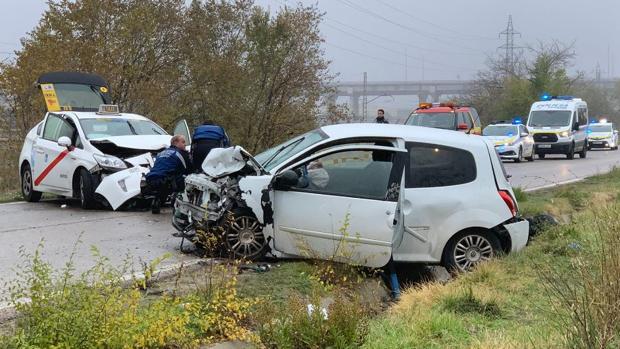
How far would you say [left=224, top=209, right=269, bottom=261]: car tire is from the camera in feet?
22.3

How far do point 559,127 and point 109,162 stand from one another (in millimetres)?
22685

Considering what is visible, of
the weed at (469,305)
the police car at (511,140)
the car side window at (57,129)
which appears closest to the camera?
the weed at (469,305)

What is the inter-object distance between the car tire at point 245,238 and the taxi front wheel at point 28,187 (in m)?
7.07

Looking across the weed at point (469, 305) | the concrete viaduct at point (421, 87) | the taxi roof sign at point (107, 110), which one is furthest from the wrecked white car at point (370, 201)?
the concrete viaduct at point (421, 87)

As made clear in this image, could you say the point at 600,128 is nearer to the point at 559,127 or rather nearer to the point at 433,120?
the point at 559,127

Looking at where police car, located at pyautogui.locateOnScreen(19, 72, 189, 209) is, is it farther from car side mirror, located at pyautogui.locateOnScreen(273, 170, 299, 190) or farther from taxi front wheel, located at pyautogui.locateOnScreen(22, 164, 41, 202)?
car side mirror, located at pyautogui.locateOnScreen(273, 170, 299, 190)

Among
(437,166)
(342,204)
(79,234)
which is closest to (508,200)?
(437,166)

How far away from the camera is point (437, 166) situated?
6.77m

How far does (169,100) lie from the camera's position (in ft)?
78.7

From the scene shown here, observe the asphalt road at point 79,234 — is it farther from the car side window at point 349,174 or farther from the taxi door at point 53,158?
the car side window at point 349,174

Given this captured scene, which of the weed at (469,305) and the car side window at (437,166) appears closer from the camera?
the weed at (469,305)

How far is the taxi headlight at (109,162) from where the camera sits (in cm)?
1052

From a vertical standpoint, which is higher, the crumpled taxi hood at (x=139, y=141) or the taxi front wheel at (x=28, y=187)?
the crumpled taxi hood at (x=139, y=141)

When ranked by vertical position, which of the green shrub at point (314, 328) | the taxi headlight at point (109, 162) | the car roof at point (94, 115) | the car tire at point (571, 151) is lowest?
the car tire at point (571, 151)
